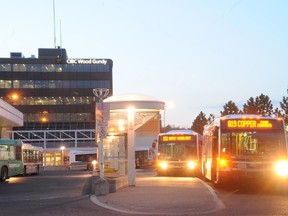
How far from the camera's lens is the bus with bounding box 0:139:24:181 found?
37634 mm

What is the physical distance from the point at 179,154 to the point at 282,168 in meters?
15.0

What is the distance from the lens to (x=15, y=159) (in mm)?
41344

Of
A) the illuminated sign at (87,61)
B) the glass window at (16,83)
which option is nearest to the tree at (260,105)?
the illuminated sign at (87,61)

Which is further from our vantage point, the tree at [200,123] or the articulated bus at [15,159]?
the tree at [200,123]

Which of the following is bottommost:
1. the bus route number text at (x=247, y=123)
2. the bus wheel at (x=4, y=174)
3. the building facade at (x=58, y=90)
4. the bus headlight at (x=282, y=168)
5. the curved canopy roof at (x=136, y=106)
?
the bus wheel at (x=4, y=174)

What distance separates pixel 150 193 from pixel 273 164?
209 inches

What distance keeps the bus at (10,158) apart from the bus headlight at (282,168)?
21564 millimetres

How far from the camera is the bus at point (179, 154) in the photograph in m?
34.5

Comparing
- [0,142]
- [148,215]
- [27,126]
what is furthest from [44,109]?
[148,215]

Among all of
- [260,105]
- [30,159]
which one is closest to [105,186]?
[30,159]

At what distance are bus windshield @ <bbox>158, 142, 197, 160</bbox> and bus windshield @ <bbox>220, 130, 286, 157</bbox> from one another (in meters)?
13.6

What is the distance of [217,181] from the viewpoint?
71.2ft

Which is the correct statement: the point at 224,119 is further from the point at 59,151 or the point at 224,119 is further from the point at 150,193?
the point at 59,151

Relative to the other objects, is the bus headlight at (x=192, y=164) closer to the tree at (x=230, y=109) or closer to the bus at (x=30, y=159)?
the bus at (x=30, y=159)
